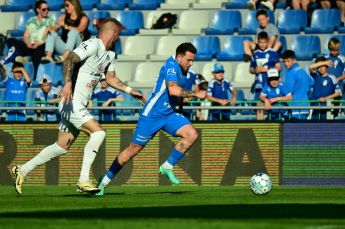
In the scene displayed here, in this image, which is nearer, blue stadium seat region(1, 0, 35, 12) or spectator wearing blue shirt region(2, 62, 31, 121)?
spectator wearing blue shirt region(2, 62, 31, 121)

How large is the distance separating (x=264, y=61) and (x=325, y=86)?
171 centimetres

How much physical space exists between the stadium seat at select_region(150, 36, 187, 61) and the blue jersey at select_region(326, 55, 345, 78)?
166 inches

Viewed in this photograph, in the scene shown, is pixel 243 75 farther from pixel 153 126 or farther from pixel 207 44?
pixel 153 126

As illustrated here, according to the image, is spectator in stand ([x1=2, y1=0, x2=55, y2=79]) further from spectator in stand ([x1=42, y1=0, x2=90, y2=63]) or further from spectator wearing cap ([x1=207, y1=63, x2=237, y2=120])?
spectator wearing cap ([x1=207, y1=63, x2=237, y2=120])

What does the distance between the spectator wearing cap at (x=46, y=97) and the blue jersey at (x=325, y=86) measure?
4.86m

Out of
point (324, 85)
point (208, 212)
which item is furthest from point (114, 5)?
point (208, 212)

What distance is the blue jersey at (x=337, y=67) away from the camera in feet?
67.3

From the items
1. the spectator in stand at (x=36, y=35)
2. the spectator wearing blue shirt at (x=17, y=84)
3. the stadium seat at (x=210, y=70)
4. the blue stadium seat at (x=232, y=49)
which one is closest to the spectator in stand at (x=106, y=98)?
the spectator wearing blue shirt at (x=17, y=84)

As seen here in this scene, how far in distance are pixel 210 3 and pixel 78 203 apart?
12.0 meters

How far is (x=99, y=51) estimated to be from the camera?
14852mm

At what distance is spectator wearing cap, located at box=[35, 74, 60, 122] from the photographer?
20.4 metres

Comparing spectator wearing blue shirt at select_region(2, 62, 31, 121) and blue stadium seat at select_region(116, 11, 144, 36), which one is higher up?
blue stadium seat at select_region(116, 11, 144, 36)

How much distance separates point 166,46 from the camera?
23.7 metres

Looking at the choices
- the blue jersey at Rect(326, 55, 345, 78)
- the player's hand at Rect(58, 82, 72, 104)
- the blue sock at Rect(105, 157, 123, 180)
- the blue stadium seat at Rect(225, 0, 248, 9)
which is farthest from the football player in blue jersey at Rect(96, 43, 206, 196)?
the blue stadium seat at Rect(225, 0, 248, 9)
